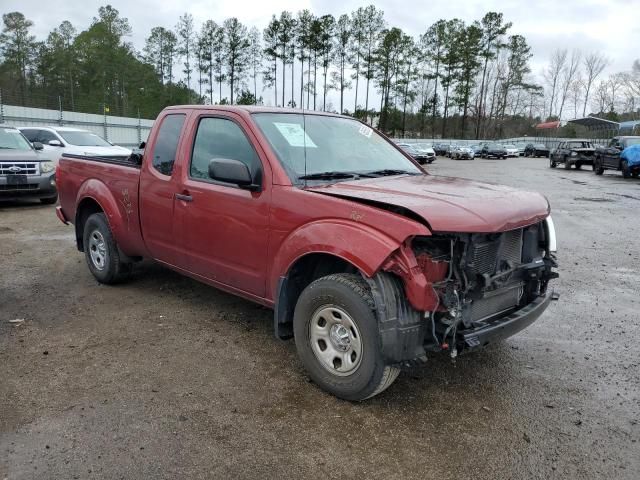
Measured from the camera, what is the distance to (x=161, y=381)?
143 inches

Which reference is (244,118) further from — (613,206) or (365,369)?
(613,206)

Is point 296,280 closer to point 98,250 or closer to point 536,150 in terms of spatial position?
point 98,250

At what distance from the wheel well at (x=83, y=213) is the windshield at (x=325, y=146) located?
8.89ft

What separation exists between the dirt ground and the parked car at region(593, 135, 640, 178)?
21024 millimetres

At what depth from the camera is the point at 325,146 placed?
14.0ft

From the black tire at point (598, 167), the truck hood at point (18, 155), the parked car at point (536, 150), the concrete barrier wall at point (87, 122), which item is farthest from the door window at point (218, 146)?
the parked car at point (536, 150)

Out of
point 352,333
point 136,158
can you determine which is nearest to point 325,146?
point 352,333

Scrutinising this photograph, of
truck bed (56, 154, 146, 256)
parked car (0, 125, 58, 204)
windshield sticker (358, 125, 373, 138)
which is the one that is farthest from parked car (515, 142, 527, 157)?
truck bed (56, 154, 146, 256)

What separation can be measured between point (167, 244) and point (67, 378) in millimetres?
1485

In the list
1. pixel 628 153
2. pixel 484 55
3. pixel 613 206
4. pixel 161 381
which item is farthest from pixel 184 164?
pixel 484 55

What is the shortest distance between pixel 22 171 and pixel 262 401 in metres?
9.75

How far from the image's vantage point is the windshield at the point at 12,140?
11.4 metres

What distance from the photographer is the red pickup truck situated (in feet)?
10.1

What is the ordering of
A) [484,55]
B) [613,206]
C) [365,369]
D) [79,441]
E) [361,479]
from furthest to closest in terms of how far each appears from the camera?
[484,55] < [613,206] < [365,369] < [79,441] < [361,479]
